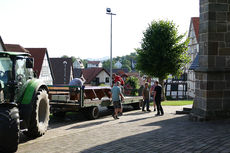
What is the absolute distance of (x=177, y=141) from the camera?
24.0ft

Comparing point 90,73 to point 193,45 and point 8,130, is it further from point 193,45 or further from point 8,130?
point 8,130

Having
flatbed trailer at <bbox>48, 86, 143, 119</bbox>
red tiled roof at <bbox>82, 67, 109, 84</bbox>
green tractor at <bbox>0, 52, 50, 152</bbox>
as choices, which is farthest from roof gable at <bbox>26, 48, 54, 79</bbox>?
green tractor at <bbox>0, 52, 50, 152</bbox>

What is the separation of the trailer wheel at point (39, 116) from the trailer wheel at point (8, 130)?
4.77 ft

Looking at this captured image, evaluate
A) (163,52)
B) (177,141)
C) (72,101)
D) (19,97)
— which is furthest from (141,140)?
(163,52)

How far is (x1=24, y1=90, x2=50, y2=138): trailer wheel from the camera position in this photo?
26.7 feet

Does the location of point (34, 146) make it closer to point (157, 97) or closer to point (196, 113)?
point (196, 113)

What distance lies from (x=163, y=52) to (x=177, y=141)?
86.4 ft

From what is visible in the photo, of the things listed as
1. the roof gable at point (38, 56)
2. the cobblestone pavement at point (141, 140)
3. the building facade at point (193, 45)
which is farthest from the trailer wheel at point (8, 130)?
the building facade at point (193, 45)

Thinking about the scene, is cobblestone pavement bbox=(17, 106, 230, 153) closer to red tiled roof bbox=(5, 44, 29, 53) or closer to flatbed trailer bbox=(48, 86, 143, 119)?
flatbed trailer bbox=(48, 86, 143, 119)

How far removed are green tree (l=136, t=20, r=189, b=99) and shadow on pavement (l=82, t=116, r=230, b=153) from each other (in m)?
24.0

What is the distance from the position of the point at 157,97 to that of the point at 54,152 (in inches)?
333

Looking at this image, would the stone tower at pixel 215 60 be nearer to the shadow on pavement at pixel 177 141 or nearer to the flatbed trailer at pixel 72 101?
the shadow on pavement at pixel 177 141

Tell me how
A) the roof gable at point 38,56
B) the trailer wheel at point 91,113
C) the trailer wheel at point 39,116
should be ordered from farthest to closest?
1. the roof gable at point 38,56
2. the trailer wheel at point 91,113
3. the trailer wheel at point 39,116

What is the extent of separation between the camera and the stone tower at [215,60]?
10.6 metres
